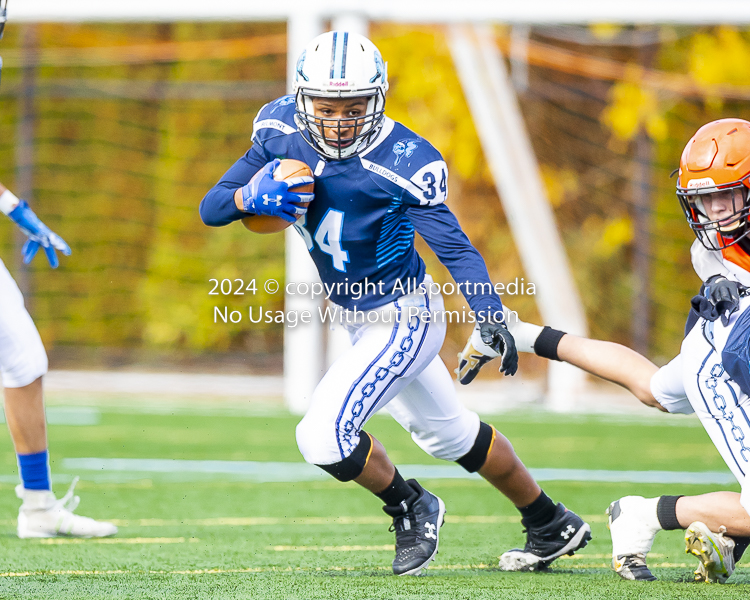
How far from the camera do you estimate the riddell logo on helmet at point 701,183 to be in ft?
10.2

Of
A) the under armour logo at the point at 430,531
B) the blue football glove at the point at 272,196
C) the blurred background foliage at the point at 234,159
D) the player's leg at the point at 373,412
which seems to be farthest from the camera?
the blurred background foliage at the point at 234,159

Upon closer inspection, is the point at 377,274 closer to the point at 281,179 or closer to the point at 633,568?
the point at 281,179

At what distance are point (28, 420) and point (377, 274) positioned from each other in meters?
1.47

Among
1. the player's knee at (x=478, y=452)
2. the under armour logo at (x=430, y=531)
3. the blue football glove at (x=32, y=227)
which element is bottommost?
the under armour logo at (x=430, y=531)

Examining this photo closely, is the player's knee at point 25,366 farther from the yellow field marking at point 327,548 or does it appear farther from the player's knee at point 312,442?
the player's knee at point 312,442

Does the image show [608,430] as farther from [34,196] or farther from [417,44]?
[34,196]

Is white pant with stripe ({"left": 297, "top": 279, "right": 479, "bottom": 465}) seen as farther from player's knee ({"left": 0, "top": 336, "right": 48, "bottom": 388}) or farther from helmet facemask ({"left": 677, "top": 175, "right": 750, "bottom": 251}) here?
player's knee ({"left": 0, "top": 336, "right": 48, "bottom": 388})

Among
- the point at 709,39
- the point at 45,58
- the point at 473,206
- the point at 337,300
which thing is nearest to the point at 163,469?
the point at 337,300

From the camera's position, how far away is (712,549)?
295 cm

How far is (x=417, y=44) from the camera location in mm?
12188

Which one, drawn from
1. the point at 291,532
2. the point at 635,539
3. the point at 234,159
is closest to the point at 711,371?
the point at 635,539

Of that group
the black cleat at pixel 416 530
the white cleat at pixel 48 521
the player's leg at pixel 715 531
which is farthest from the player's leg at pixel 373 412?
the white cleat at pixel 48 521

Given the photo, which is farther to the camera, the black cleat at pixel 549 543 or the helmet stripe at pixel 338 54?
the black cleat at pixel 549 543

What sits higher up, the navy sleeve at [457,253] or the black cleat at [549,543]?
the navy sleeve at [457,253]
